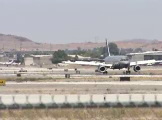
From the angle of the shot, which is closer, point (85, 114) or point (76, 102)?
point (85, 114)

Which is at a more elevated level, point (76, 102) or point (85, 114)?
point (76, 102)

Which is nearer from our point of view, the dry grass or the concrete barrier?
the dry grass

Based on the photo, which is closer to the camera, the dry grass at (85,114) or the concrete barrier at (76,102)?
the dry grass at (85,114)

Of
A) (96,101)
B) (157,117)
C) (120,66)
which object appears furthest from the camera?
(120,66)

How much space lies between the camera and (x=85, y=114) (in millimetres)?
41031

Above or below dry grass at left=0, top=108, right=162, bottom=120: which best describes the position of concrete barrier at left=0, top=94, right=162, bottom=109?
above

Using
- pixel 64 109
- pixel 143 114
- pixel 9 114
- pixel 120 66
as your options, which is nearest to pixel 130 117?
pixel 143 114

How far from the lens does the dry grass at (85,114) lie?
40438 mm

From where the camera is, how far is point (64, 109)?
138 feet

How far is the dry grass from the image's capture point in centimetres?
4044

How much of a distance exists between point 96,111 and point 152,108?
4348mm

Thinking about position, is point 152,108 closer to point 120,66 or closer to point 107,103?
point 107,103

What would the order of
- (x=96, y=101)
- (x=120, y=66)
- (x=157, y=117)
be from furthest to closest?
(x=120, y=66)
(x=96, y=101)
(x=157, y=117)

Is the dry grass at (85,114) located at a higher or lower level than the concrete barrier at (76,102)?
lower
